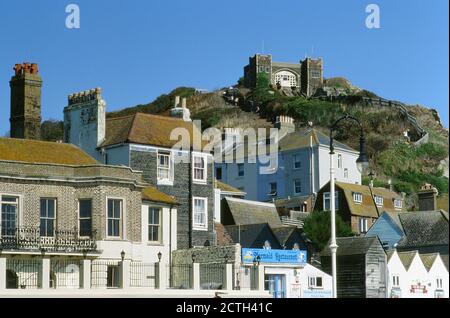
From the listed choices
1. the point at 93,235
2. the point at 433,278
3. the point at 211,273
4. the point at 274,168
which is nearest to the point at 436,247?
the point at 433,278

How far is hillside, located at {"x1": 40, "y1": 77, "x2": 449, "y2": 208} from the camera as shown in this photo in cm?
4797

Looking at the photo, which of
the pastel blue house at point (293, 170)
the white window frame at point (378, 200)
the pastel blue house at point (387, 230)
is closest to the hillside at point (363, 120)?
the white window frame at point (378, 200)

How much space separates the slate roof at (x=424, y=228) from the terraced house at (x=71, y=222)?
7854 mm

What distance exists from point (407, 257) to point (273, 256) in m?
4.10

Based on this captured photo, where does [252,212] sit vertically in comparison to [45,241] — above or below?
above

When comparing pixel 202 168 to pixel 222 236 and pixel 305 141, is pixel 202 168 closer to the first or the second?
pixel 222 236

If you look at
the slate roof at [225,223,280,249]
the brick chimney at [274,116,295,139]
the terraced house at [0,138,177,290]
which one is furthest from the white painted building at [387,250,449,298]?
the brick chimney at [274,116,295,139]

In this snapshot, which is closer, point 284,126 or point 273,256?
point 273,256

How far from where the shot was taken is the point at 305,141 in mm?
43406

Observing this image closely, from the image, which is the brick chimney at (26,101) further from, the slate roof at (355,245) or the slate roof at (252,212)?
the slate roof at (355,245)

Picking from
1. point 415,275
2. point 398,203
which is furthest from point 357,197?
point 415,275

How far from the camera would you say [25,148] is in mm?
29625

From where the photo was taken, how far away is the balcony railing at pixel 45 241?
26438mm
